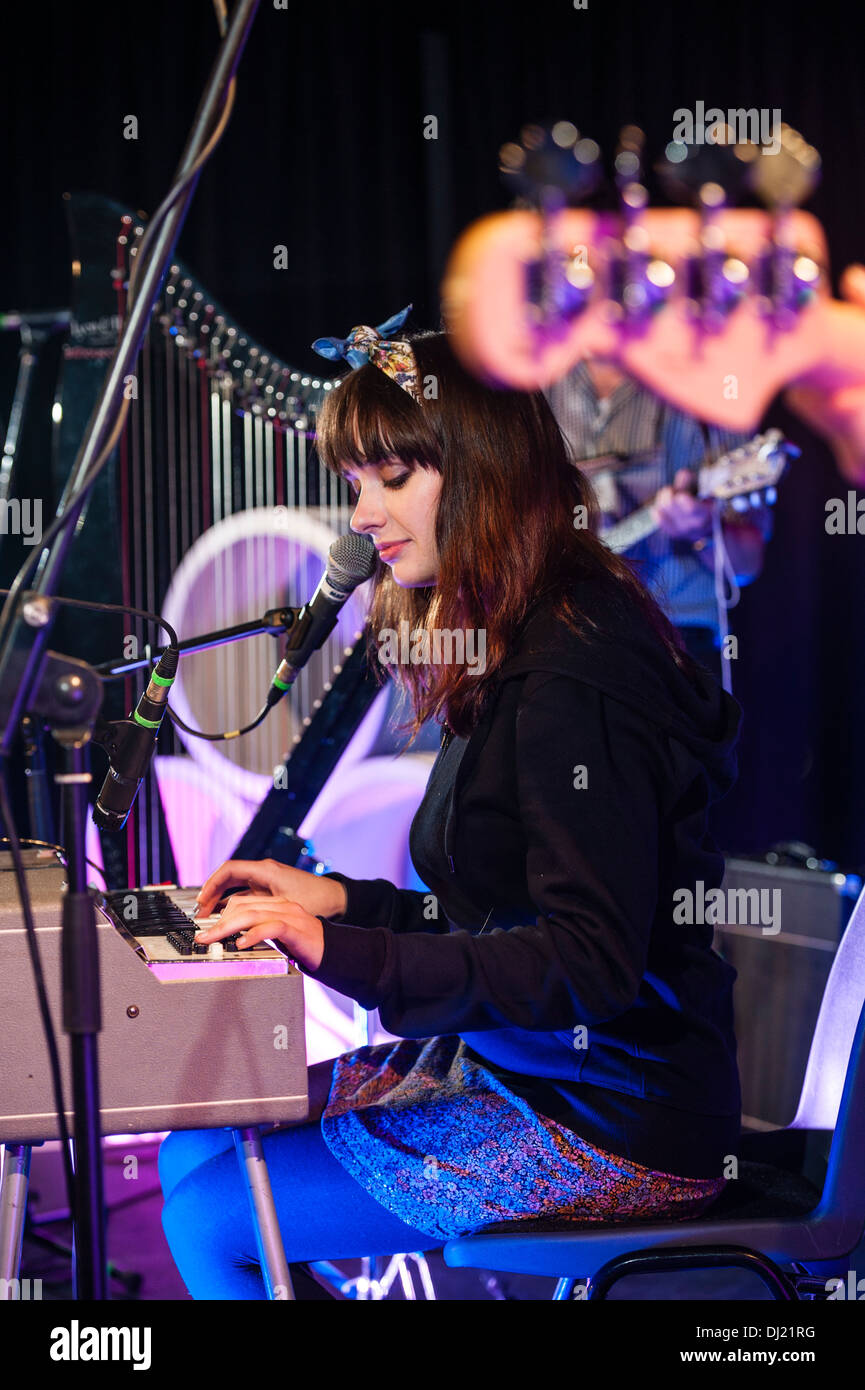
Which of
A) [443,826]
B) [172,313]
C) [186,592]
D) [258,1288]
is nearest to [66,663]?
[443,826]

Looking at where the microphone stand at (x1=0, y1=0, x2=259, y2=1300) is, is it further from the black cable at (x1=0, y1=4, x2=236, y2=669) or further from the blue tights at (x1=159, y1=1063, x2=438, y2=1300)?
the blue tights at (x1=159, y1=1063, x2=438, y2=1300)

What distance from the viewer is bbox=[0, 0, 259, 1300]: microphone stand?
850mm

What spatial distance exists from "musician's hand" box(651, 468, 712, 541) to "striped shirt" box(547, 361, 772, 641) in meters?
0.03

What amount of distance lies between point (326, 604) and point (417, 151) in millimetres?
2534

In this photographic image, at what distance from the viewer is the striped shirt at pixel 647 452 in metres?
3.44

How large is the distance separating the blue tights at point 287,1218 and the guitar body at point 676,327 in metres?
2.22

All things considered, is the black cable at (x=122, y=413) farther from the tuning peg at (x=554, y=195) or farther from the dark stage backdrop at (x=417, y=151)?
the dark stage backdrop at (x=417, y=151)

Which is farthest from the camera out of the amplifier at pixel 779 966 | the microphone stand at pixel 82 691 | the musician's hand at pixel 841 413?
the musician's hand at pixel 841 413

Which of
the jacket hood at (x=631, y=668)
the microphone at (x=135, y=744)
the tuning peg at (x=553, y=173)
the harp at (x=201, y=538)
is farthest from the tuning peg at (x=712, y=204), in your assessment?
the microphone at (x=135, y=744)

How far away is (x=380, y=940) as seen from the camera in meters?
1.15

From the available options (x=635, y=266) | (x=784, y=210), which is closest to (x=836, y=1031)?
(x=784, y=210)

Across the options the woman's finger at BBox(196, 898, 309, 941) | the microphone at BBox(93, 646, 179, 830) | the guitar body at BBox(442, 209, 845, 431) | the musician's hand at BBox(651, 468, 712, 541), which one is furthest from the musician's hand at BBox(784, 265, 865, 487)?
the woman's finger at BBox(196, 898, 309, 941)

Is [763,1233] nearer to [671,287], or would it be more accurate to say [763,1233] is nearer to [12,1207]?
[12,1207]
